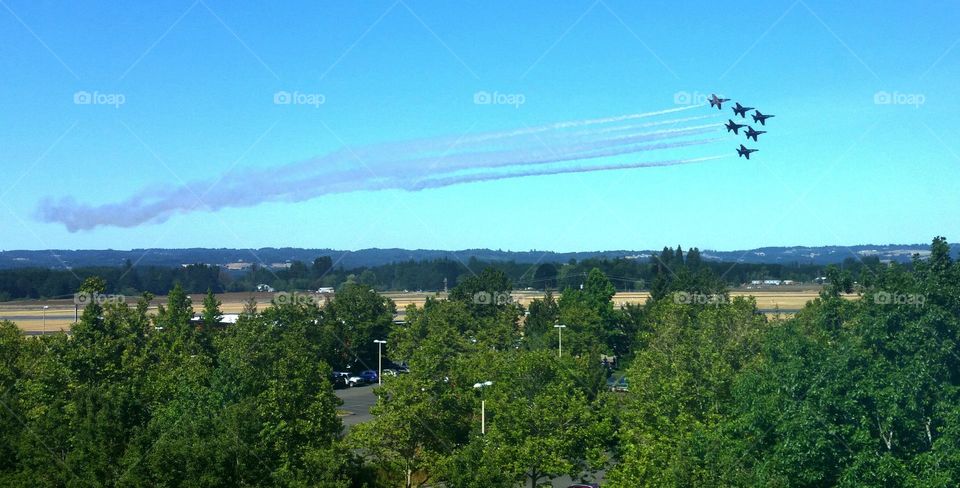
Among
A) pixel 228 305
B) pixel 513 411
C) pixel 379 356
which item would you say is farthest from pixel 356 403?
pixel 228 305

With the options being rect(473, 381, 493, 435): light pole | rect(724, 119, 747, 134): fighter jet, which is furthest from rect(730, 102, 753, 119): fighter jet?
rect(473, 381, 493, 435): light pole

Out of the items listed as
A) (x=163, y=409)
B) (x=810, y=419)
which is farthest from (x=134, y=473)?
(x=810, y=419)

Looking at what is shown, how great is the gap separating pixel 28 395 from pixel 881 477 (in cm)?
3081

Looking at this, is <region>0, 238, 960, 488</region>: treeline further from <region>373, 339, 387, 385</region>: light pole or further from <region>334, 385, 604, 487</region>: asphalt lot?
<region>373, 339, 387, 385</region>: light pole

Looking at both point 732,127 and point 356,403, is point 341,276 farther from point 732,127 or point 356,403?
point 732,127

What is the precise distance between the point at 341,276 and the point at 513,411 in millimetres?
145019

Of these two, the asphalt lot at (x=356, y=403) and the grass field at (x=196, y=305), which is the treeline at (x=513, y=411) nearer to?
the asphalt lot at (x=356, y=403)

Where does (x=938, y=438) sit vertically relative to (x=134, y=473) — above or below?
above

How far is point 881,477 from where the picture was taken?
19922 mm

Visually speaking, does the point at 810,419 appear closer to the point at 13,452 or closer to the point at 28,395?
the point at 13,452

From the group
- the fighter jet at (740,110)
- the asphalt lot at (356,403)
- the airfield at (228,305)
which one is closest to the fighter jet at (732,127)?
the fighter jet at (740,110)

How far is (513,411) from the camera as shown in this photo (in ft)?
96.4

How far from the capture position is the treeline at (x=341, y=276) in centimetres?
14175

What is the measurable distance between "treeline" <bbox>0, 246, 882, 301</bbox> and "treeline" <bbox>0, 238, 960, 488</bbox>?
90107mm
